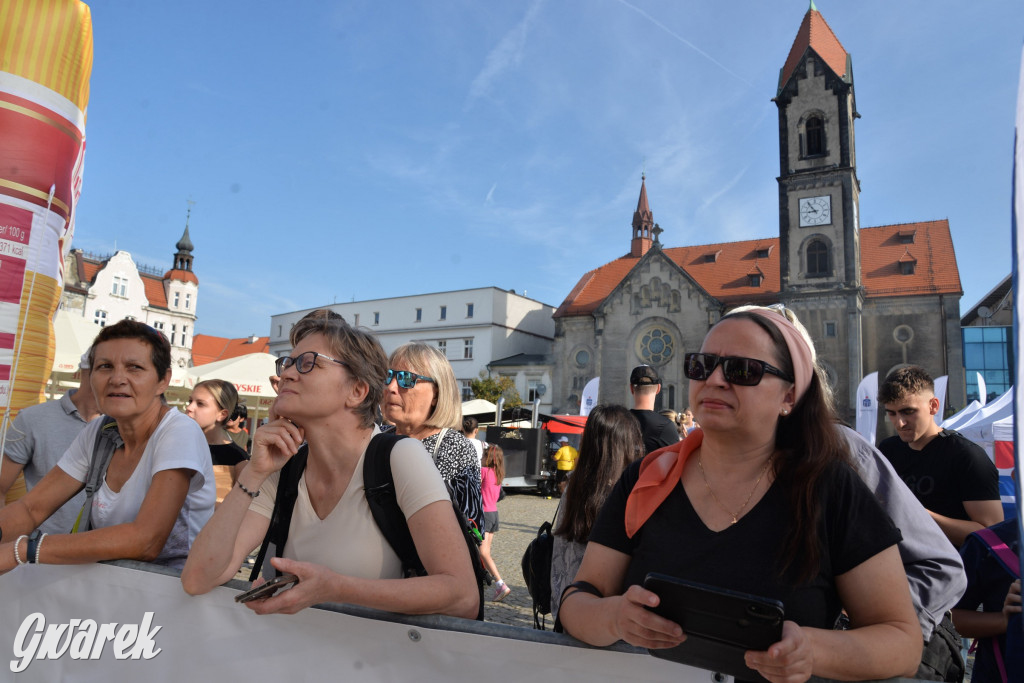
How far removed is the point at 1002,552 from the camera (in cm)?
220

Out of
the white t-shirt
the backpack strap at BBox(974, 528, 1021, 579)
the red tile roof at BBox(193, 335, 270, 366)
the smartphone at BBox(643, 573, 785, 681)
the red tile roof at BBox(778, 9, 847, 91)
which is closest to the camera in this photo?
the smartphone at BBox(643, 573, 785, 681)

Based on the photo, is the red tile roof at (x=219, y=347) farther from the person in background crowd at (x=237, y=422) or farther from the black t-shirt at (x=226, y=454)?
the black t-shirt at (x=226, y=454)

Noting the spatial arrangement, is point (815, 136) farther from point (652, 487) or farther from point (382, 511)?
point (382, 511)

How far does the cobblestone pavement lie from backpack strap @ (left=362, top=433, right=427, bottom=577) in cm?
137

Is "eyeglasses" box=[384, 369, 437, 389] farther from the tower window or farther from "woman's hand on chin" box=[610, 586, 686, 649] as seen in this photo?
the tower window

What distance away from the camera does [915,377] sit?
3914 millimetres

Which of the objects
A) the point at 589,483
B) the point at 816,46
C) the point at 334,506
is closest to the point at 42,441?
the point at 334,506

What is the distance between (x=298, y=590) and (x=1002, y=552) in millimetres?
2299

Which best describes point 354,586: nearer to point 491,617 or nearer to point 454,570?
point 454,570

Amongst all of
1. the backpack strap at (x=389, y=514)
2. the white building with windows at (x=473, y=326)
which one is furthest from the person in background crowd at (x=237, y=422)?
the white building with windows at (x=473, y=326)

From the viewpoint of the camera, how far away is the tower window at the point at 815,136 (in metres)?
36.4

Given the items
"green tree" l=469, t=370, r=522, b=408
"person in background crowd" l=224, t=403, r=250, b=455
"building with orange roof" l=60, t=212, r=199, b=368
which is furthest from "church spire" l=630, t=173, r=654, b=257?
"person in background crowd" l=224, t=403, r=250, b=455

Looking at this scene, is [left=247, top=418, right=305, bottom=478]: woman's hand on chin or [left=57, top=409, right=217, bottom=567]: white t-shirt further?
[left=57, top=409, right=217, bottom=567]: white t-shirt

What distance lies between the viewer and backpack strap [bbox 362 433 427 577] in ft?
6.86
